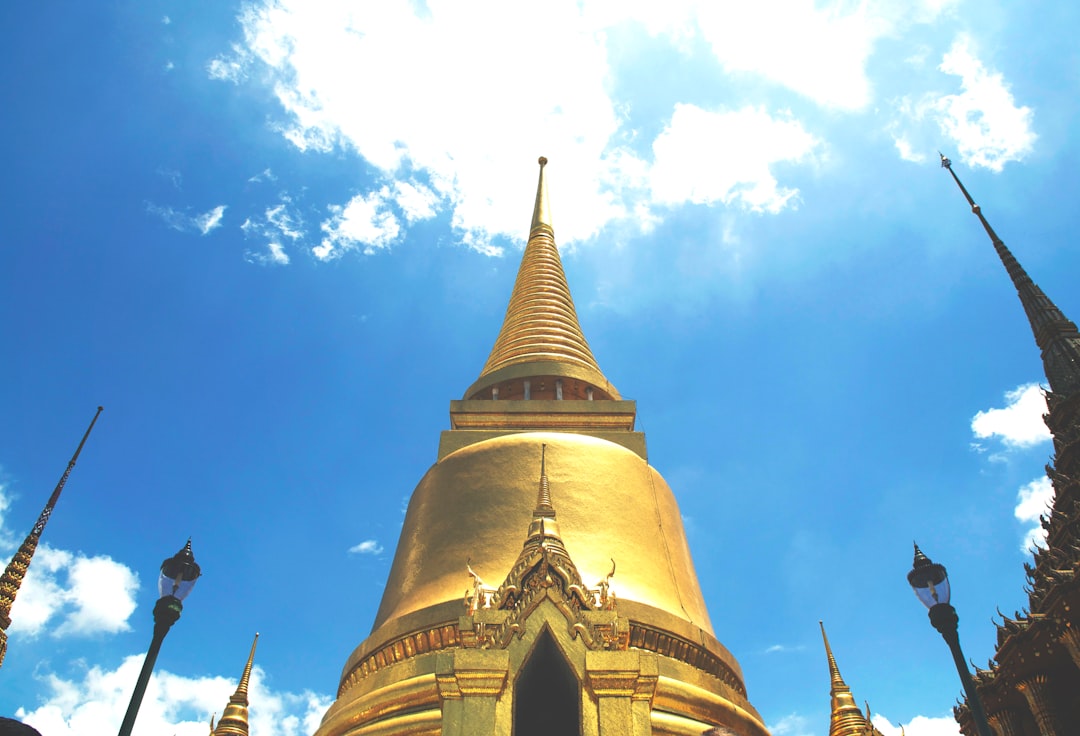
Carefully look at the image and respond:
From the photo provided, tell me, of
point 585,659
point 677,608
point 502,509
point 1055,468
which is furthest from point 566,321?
point 585,659

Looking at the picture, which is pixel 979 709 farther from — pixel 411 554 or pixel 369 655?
pixel 411 554

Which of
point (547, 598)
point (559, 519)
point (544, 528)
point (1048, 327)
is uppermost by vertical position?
point (1048, 327)

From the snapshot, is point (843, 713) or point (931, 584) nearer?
point (931, 584)

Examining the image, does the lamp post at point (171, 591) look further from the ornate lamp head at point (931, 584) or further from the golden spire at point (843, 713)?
the golden spire at point (843, 713)

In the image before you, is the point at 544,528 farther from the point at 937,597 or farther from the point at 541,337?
the point at 541,337

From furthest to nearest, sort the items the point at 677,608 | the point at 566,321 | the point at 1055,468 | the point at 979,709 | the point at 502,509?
the point at 566,321 < the point at 1055,468 < the point at 502,509 < the point at 677,608 < the point at 979,709

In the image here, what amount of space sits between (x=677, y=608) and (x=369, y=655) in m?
4.27

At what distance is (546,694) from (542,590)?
2.89 ft

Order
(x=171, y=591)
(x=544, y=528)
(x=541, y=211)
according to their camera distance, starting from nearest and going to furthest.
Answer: (x=171, y=591), (x=544, y=528), (x=541, y=211)

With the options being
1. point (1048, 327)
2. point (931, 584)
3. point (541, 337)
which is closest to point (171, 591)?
point (931, 584)

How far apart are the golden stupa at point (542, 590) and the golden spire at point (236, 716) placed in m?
1.79

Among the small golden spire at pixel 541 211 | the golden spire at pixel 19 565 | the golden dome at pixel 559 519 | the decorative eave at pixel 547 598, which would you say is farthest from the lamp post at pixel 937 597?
the small golden spire at pixel 541 211

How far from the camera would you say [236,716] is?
1195 centimetres

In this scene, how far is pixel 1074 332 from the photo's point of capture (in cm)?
1652
